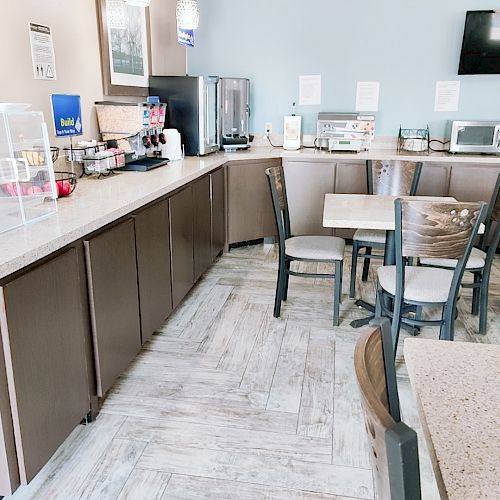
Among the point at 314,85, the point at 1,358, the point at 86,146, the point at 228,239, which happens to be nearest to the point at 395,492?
the point at 1,358

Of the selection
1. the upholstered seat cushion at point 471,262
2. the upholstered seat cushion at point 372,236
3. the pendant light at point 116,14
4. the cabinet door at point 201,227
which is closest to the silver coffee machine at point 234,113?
the cabinet door at point 201,227

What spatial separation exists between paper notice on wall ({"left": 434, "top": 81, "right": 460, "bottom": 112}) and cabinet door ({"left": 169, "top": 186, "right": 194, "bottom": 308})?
2.66m

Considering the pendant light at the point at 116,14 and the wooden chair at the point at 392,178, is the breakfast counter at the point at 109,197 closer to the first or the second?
the wooden chair at the point at 392,178

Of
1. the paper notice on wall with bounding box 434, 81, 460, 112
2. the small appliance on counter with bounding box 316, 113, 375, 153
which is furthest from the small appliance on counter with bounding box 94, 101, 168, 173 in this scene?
the paper notice on wall with bounding box 434, 81, 460, 112

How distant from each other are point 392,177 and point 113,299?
2.21m

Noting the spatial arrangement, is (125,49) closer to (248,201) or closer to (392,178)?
(248,201)

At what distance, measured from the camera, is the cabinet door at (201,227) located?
10.7ft

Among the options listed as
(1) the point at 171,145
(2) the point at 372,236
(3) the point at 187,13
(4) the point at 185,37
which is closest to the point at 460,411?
(2) the point at 372,236

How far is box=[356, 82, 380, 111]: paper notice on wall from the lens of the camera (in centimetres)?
458

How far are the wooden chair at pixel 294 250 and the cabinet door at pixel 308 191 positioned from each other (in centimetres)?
137

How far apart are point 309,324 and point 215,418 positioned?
3.44 feet

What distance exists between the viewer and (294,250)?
9.71 ft

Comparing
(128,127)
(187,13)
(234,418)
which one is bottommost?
(234,418)

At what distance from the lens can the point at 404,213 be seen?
2.11 m
